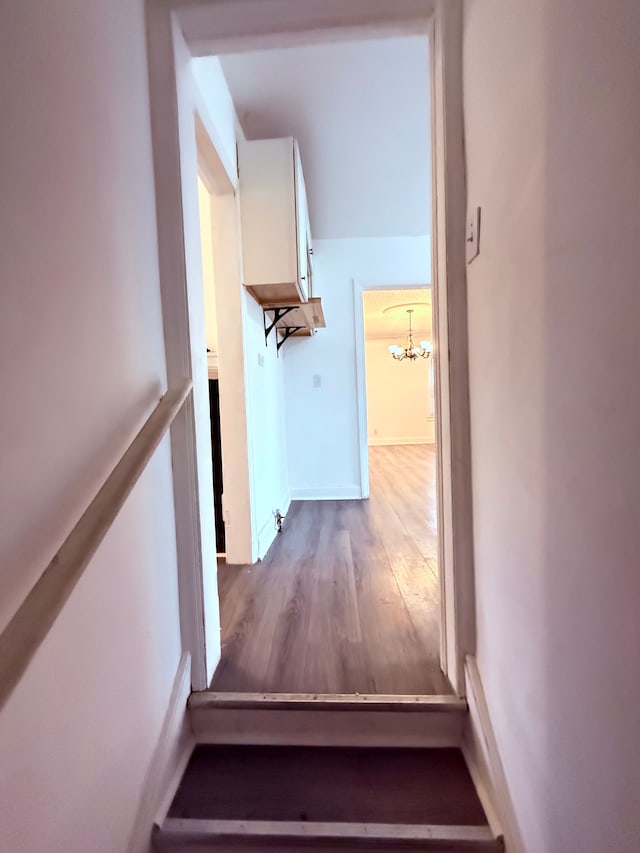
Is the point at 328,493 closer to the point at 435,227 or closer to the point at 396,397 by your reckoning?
the point at 435,227

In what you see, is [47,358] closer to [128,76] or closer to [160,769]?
[128,76]

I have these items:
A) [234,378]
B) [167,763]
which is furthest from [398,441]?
[167,763]

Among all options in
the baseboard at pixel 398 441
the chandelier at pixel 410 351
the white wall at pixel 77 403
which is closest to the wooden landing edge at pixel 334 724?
the white wall at pixel 77 403

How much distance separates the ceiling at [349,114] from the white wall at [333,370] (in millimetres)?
391

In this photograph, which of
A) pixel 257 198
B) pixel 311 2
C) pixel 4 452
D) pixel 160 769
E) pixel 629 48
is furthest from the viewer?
pixel 257 198

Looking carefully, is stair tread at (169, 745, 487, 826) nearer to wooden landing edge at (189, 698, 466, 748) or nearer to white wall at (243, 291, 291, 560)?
wooden landing edge at (189, 698, 466, 748)

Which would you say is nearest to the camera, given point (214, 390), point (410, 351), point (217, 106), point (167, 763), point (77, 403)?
point (77, 403)

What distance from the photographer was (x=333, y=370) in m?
3.82

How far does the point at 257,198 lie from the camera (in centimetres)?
224

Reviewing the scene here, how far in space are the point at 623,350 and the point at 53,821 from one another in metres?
1.11

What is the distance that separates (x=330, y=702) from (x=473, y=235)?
137 cm

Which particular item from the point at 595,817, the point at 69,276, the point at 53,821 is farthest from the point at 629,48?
the point at 53,821

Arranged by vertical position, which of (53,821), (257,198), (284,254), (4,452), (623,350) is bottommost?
(53,821)

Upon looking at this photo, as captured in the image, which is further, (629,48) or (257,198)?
(257,198)
